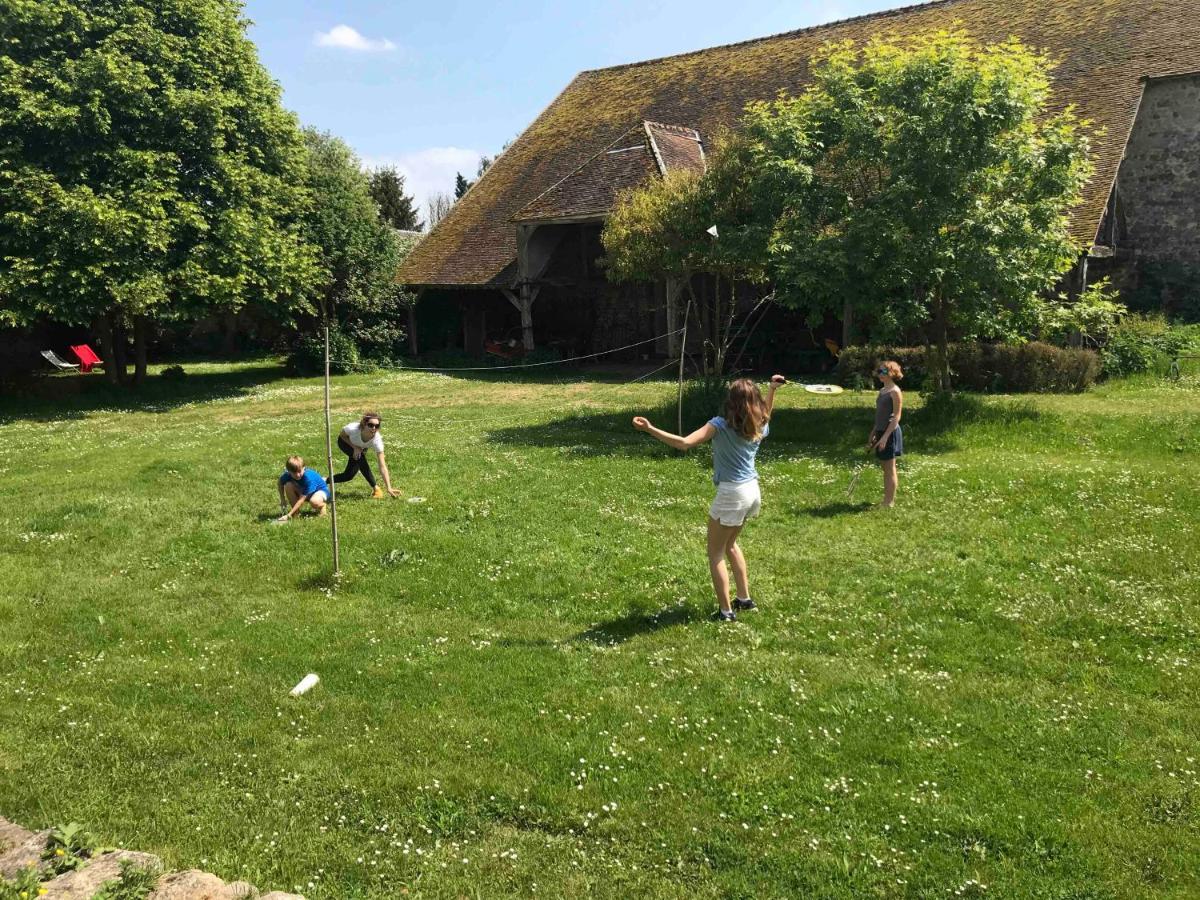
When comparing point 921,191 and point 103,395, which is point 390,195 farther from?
point 921,191

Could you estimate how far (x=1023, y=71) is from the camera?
48.2ft

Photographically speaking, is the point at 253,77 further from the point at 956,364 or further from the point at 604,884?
the point at 604,884

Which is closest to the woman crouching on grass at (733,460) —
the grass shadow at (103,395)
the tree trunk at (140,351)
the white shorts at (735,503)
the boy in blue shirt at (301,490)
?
the white shorts at (735,503)

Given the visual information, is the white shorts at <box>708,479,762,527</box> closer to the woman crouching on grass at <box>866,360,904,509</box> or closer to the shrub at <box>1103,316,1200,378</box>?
the woman crouching on grass at <box>866,360,904,509</box>

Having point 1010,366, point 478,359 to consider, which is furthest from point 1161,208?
point 478,359

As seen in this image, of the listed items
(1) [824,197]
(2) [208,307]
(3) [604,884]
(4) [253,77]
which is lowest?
(3) [604,884]

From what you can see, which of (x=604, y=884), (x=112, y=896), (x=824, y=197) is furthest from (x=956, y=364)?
(x=112, y=896)

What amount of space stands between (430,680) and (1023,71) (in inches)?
574

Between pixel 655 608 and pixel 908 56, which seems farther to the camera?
pixel 908 56

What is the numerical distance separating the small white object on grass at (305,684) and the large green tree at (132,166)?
57.1 feet

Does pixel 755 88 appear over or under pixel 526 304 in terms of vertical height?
over

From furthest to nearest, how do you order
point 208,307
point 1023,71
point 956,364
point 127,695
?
point 208,307, point 956,364, point 1023,71, point 127,695

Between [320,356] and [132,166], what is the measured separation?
889cm

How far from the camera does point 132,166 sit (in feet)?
69.1
